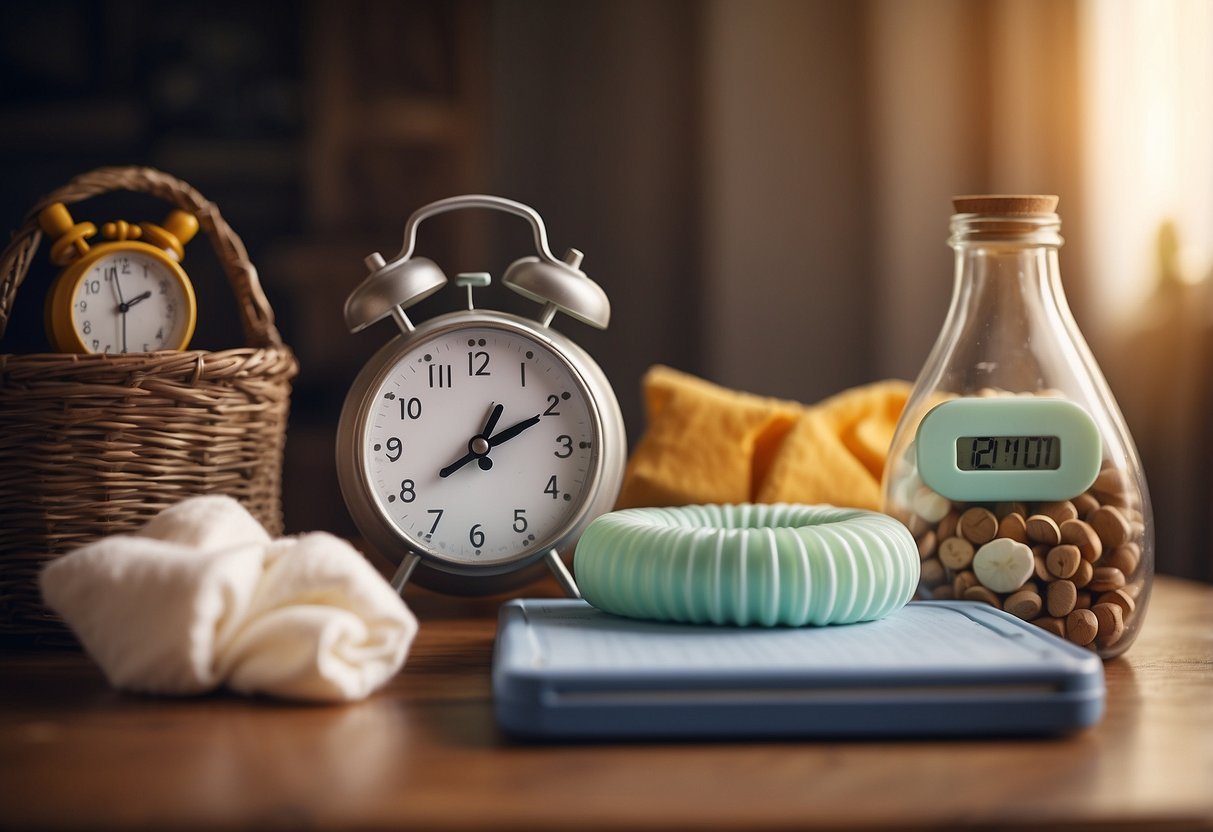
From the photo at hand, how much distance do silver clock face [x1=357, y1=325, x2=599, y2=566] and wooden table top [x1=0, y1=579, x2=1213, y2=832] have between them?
0.68 ft

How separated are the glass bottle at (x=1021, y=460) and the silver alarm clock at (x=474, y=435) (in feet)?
0.82

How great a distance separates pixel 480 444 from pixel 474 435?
0.4 inches

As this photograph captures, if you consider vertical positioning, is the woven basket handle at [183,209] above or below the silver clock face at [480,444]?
above

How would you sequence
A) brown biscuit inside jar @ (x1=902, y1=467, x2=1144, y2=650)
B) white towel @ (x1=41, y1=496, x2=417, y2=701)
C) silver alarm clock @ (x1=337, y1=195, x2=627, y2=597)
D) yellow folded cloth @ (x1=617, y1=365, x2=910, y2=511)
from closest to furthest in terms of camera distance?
white towel @ (x1=41, y1=496, x2=417, y2=701) → brown biscuit inside jar @ (x1=902, y1=467, x2=1144, y2=650) → silver alarm clock @ (x1=337, y1=195, x2=627, y2=597) → yellow folded cloth @ (x1=617, y1=365, x2=910, y2=511)

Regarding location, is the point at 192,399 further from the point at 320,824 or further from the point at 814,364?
the point at 814,364

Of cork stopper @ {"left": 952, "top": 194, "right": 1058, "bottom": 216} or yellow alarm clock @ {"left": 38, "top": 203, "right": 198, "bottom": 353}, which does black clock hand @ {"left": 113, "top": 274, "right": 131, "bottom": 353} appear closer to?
yellow alarm clock @ {"left": 38, "top": 203, "right": 198, "bottom": 353}

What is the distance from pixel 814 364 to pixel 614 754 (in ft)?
5.78

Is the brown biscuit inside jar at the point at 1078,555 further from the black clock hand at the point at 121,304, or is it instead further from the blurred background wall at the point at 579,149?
the blurred background wall at the point at 579,149

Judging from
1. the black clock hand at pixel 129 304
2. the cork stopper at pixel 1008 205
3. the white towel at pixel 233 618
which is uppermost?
the cork stopper at pixel 1008 205

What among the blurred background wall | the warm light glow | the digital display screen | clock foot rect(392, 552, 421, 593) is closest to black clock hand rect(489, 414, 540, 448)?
clock foot rect(392, 552, 421, 593)

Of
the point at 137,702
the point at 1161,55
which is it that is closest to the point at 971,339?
the point at 137,702

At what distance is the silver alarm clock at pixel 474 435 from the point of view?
0.88 metres

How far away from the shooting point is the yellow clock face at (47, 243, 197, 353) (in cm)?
88

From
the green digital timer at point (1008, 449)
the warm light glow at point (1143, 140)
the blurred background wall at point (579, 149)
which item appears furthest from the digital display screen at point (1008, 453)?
the blurred background wall at point (579, 149)
